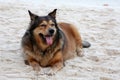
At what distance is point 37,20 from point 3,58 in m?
0.99

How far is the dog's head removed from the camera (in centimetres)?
569

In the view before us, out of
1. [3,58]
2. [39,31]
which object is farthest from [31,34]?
[3,58]

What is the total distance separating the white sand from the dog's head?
1.69 feet

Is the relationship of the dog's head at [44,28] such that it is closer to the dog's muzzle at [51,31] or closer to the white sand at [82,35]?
the dog's muzzle at [51,31]

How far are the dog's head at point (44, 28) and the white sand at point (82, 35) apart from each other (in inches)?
20.3

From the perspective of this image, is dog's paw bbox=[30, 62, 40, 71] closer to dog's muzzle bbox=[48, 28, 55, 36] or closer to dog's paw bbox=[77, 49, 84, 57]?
dog's muzzle bbox=[48, 28, 55, 36]

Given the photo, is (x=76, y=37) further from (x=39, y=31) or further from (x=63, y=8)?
(x=63, y=8)

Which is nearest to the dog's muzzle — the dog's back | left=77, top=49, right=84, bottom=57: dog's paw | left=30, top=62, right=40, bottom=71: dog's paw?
left=30, top=62, right=40, bottom=71: dog's paw

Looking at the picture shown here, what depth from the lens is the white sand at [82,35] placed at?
568 centimetres

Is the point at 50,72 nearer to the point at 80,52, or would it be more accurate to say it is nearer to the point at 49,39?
the point at 49,39

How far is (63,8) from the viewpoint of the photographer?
422 inches

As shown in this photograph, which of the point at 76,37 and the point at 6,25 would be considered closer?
the point at 76,37

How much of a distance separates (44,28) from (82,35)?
94.5 inches

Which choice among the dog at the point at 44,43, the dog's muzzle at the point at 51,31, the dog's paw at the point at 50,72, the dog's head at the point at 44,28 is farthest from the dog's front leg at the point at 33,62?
the dog's muzzle at the point at 51,31
